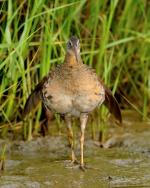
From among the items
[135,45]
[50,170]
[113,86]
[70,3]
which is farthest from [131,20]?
[50,170]

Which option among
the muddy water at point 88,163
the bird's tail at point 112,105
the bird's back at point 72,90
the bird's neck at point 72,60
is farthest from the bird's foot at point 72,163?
the bird's neck at point 72,60

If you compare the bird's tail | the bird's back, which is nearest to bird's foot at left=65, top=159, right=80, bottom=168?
the bird's back

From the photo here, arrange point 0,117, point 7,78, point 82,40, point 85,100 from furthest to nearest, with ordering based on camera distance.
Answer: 1. point 82,40
2. point 0,117
3. point 7,78
4. point 85,100

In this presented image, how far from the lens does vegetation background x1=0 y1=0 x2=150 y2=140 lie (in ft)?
19.3

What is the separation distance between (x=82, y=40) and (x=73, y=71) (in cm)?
125

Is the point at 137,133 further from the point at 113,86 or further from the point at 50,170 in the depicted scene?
the point at 50,170

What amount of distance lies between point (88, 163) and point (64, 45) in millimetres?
1152

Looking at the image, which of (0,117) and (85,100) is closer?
(85,100)

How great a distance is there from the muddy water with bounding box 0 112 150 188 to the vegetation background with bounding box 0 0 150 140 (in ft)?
0.64

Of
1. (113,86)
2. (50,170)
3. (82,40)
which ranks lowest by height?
(50,170)

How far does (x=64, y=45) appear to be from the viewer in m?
6.39

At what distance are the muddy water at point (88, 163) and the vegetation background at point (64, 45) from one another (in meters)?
0.20

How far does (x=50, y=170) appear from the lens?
5.48m

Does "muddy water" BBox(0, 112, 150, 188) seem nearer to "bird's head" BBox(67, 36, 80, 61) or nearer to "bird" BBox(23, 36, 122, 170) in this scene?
"bird" BBox(23, 36, 122, 170)
